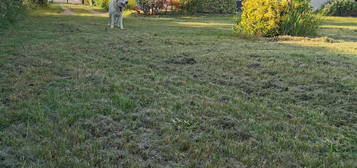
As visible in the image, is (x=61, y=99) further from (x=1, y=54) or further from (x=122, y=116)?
(x=1, y=54)

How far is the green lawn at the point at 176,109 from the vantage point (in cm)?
→ 305

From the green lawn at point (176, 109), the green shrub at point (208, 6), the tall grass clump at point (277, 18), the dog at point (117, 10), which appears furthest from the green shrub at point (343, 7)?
the green lawn at point (176, 109)

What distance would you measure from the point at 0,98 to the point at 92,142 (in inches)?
68.2

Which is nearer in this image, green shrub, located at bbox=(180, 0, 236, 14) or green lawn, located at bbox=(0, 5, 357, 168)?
green lawn, located at bbox=(0, 5, 357, 168)

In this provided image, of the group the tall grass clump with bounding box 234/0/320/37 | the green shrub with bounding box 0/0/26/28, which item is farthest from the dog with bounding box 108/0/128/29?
the tall grass clump with bounding box 234/0/320/37

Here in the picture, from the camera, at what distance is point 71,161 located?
2828mm

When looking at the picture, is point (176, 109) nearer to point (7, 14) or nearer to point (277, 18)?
point (277, 18)

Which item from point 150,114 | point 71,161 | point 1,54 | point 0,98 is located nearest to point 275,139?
point 150,114

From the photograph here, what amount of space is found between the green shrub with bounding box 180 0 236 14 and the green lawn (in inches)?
621

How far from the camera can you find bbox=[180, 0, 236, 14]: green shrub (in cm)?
2296

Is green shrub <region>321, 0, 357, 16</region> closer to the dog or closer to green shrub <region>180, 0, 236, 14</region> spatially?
green shrub <region>180, 0, 236, 14</region>

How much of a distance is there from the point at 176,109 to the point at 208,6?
830 inches

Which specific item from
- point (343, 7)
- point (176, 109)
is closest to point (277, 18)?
point (176, 109)

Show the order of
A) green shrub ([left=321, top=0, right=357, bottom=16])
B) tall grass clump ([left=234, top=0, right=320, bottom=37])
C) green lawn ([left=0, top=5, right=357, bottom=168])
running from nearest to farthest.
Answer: green lawn ([left=0, top=5, right=357, bottom=168])
tall grass clump ([left=234, top=0, right=320, bottom=37])
green shrub ([left=321, top=0, right=357, bottom=16])
